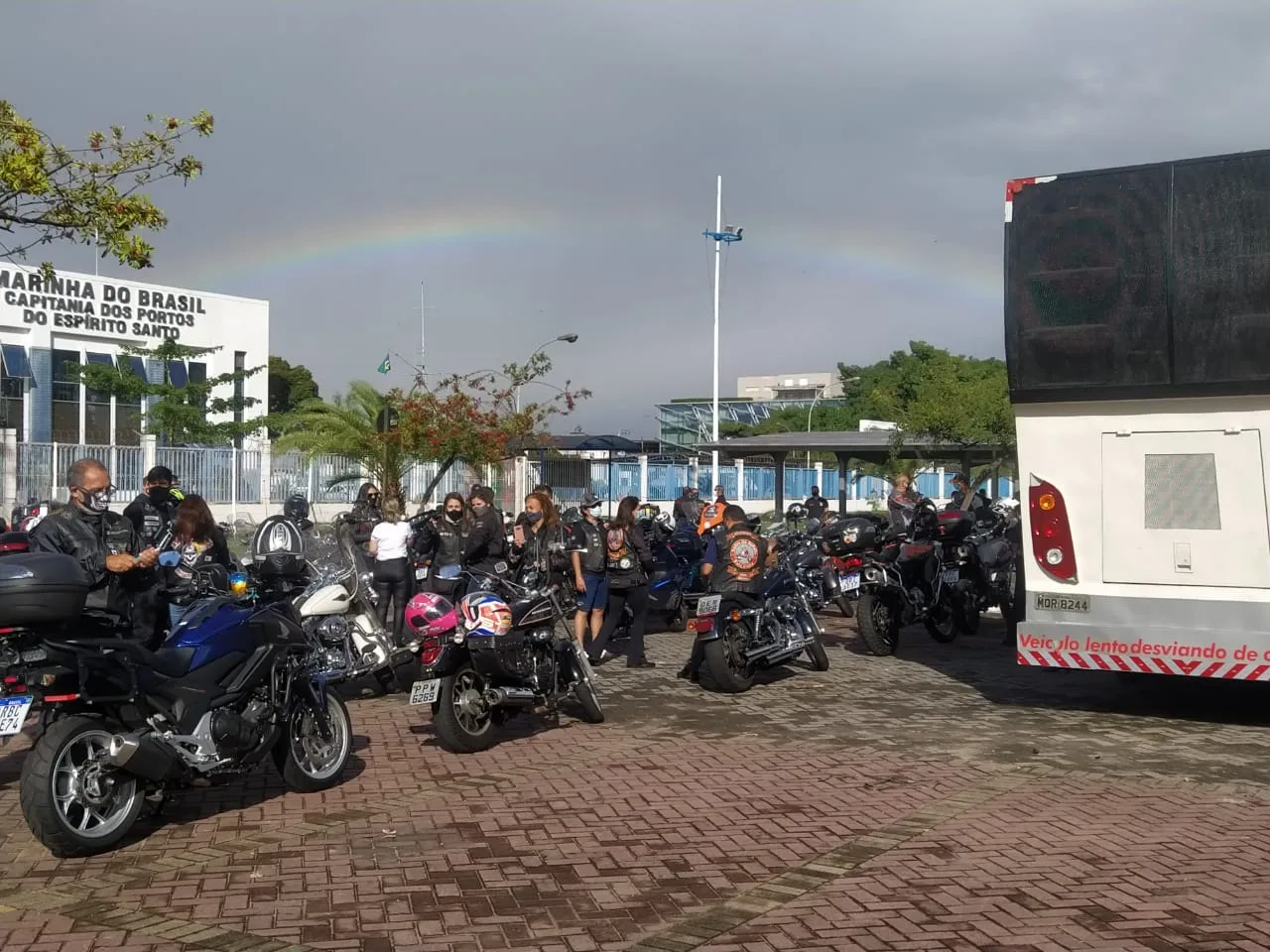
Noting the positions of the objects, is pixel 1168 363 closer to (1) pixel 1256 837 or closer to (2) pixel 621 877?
(1) pixel 1256 837

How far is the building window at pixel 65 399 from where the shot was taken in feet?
118

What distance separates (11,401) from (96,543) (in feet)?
96.1

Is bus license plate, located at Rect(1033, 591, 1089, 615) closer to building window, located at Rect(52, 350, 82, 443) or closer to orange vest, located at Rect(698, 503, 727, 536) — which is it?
orange vest, located at Rect(698, 503, 727, 536)

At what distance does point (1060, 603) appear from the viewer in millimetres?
9539

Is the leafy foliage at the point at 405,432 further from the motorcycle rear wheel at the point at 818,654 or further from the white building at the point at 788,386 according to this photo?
the white building at the point at 788,386

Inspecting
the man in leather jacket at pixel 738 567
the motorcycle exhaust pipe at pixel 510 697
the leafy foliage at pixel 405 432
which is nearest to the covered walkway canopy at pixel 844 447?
the leafy foliage at pixel 405 432

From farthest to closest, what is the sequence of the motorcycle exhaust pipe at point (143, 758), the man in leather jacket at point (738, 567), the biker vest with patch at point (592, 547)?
the biker vest with patch at point (592, 547) → the man in leather jacket at point (738, 567) → the motorcycle exhaust pipe at point (143, 758)

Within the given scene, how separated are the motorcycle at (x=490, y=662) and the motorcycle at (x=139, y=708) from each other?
3.43ft

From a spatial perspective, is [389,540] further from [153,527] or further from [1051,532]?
[1051,532]

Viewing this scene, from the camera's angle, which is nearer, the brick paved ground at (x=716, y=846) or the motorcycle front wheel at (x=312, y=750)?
the brick paved ground at (x=716, y=846)

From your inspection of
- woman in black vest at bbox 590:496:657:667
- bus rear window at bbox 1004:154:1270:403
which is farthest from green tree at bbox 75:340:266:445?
bus rear window at bbox 1004:154:1270:403

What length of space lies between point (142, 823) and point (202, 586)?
2.36 m

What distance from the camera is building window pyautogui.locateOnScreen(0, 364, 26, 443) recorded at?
114ft

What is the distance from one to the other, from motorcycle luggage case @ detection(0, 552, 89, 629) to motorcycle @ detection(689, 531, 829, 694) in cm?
579
